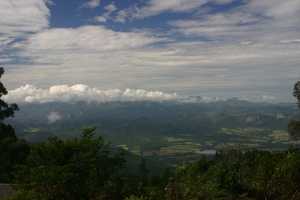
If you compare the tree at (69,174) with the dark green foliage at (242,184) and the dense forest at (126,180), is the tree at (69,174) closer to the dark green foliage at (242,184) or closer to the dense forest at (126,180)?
the dense forest at (126,180)

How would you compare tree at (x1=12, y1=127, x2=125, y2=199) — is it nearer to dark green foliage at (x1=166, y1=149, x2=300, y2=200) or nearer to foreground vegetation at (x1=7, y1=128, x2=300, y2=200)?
foreground vegetation at (x1=7, y1=128, x2=300, y2=200)

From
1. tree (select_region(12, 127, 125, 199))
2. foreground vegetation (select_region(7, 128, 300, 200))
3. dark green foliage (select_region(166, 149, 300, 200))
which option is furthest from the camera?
tree (select_region(12, 127, 125, 199))

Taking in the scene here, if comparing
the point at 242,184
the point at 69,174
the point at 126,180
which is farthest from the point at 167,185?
the point at 69,174

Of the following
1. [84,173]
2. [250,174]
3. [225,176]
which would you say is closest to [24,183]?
[84,173]

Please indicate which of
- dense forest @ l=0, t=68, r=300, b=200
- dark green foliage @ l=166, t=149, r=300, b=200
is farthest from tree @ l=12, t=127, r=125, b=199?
dark green foliage @ l=166, t=149, r=300, b=200

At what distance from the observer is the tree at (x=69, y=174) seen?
1013cm

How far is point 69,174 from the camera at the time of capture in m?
10.2

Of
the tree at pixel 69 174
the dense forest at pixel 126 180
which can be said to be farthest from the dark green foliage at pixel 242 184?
the tree at pixel 69 174

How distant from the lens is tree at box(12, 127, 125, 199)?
10.1 metres

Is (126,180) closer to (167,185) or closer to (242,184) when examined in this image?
(167,185)

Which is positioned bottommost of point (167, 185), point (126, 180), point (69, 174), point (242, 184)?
point (126, 180)

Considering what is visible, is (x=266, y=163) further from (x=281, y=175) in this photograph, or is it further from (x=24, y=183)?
(x=24, y=183)

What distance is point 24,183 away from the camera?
1096 cm

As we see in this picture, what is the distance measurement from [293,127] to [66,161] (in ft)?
76.2
